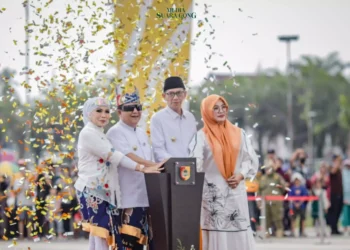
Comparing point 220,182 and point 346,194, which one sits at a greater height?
point 220,182

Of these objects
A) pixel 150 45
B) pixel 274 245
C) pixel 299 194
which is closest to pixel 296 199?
pixel 299 194

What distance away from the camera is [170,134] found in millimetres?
11016

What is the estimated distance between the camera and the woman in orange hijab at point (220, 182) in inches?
422

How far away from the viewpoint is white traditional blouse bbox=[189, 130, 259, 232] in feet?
35.2

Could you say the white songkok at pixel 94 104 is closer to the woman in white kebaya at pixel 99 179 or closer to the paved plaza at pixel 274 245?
the woman in white kebaya at pixel 99 179

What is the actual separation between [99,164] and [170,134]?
86 cm

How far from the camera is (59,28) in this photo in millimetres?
12523

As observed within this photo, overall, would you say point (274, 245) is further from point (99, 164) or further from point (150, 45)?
point (99, 164)

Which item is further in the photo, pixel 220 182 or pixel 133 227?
pixel 220 182

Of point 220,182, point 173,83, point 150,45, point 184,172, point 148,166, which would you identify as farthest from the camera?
point 150,45

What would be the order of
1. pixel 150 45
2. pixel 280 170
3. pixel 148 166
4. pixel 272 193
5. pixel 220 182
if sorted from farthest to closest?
1. pixel 280 170
2. pixel 272 193
3. pixel 150 45
4. pixel 220 182
5. pixel 148 166

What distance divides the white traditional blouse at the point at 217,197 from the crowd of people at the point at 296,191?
25.7 feet

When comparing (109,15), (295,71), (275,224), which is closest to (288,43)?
(295,71)

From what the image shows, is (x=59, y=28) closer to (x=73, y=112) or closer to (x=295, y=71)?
(x=73, y=112)
